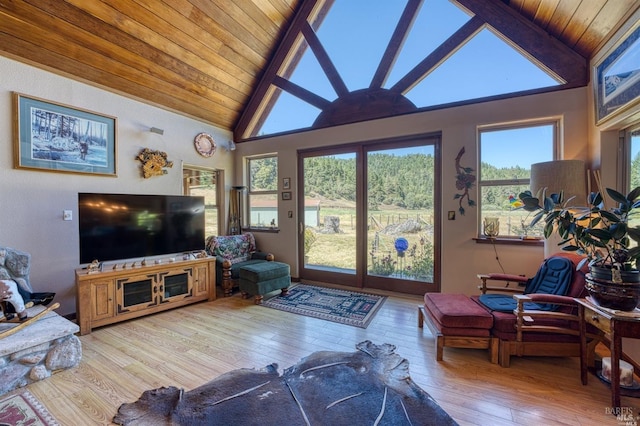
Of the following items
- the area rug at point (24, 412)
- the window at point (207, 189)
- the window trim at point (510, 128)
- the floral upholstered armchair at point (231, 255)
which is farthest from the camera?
the window at point (207, 189)

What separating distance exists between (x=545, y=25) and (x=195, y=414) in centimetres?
502

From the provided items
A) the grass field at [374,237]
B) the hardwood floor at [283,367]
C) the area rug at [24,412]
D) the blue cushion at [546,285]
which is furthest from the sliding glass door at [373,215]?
the area rug at [24,412]

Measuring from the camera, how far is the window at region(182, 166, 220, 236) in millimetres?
4574

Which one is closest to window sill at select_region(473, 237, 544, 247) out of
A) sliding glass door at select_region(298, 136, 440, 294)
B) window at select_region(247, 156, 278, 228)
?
sliding glass door at select_region(298, 136, 440, 294)

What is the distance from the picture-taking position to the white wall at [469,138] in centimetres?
300

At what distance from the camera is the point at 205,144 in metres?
Result: 4.72

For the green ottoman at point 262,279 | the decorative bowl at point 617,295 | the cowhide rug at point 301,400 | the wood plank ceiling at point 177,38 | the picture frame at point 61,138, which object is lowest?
the cowhide rug at point 301,400

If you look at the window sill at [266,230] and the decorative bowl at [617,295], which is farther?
the window sill at [266,230]

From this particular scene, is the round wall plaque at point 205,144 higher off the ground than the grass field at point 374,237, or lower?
higher

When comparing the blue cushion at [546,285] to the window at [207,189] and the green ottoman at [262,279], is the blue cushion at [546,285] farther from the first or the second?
the window at [207,189]

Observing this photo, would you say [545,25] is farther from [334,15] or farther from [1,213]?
[1,213]

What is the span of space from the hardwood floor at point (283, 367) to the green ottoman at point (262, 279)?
1.44ft

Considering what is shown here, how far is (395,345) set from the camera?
8.39 feet

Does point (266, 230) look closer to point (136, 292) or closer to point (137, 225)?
point (137, 225)
